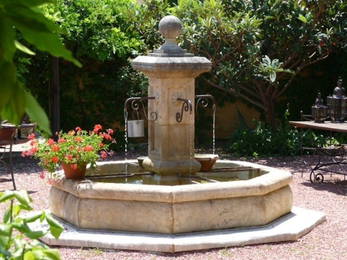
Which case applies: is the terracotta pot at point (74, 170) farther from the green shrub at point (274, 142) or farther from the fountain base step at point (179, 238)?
the green shrub at point (274, 142)

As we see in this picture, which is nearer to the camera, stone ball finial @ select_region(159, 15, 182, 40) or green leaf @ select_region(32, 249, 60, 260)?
green leaf @ select_region(32, 249, 60, 260)

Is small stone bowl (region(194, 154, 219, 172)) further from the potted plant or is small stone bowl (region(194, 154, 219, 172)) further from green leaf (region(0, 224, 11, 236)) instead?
green leaf (region(0, 224, 11, 236))

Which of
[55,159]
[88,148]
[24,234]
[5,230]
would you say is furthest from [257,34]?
[5,230]

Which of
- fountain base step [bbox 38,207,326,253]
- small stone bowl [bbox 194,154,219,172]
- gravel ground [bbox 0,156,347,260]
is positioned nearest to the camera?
gravel ground [bbox 0,156,347,260]

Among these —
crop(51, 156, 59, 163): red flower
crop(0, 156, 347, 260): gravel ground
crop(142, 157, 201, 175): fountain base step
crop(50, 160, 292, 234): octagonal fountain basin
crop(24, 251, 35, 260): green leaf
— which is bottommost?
crop(0, 156, 347, 260): gravel ground

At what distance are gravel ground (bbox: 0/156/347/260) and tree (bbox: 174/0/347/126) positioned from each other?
2.22m

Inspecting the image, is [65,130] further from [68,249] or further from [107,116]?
[68,249]

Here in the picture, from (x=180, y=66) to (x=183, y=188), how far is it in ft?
4.69

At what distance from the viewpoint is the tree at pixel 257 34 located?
11359mm

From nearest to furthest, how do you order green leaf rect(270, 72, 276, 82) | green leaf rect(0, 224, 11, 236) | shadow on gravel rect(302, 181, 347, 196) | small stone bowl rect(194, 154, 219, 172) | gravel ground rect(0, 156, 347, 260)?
green leaf rect(0, 224, 11, 236) → gravel ground rect(0, 156, 347, 260) → small stone bowl rect(194, 154, 219, 172) → shadow on gravel rect(302, 181, 347, 196) → green leaf rect(270, 72, 276, 82)

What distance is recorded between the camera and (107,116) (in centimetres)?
1267

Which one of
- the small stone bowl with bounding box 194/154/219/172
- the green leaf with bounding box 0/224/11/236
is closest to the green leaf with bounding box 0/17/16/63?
the green leaf with bounding box 0/224/11/236

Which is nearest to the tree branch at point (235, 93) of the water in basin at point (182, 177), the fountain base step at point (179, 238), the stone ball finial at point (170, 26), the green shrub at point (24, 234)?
the water in basin at point (182, 177)

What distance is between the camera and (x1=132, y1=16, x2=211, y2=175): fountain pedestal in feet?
22.8
